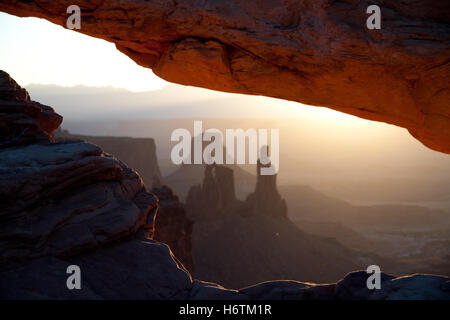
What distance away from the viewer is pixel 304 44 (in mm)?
9953

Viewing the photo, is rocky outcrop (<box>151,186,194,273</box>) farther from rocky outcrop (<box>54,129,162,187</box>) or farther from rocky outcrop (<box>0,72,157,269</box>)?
rocky outcrop (<box>54,129,162,187</box>)

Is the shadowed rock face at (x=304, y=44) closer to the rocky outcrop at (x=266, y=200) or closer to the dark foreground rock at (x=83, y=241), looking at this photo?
the dark foreground rock at (x=83, y=241)

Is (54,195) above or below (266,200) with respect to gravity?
above

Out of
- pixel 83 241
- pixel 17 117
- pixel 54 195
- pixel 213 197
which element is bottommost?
pixel 213 197

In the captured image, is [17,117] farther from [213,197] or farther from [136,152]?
[136,152]

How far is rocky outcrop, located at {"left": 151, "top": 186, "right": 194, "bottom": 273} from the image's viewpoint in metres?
31.8

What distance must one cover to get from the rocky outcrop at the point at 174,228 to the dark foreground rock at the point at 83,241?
21.4m

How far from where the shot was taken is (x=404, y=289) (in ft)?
28.0

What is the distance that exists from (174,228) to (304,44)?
2495 centimetres

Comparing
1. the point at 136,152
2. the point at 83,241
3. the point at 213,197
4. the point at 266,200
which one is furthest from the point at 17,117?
the point at 136,152

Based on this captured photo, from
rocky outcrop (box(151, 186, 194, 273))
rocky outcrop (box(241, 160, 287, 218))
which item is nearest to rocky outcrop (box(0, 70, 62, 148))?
rocky outcrop (box(151, 186, 194, 273))

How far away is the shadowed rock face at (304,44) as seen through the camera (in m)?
9.64

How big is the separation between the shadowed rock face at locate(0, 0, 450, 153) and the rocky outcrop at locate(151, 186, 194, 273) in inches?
861
